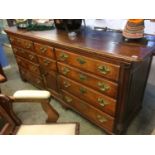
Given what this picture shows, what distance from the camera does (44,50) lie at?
175 cm

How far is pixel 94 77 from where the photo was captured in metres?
1.36

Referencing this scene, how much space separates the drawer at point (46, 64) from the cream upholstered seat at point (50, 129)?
2.52ft

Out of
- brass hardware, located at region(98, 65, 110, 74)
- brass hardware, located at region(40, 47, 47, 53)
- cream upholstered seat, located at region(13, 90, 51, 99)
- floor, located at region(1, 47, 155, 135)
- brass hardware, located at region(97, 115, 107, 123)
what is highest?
brass hardware, located at region(40, 47, 47, 53)

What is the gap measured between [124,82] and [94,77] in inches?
11.3

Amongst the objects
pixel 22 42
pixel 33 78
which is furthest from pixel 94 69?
pixel 33 78

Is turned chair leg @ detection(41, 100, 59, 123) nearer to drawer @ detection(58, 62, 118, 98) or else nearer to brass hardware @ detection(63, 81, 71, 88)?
drawer @ detection(58, 62, 118, 98)

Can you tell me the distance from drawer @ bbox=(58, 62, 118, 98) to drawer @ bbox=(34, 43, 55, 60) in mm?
151

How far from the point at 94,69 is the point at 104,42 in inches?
11.0

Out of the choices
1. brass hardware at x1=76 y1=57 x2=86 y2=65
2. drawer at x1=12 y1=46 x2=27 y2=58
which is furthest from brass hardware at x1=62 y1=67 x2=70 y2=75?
drawer at x1=12 y1=46 x2=27 y2=58

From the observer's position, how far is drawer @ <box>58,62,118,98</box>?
128 cm

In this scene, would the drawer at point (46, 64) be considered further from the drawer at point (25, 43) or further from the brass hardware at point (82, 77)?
the brass hardware at point (82, 77)
